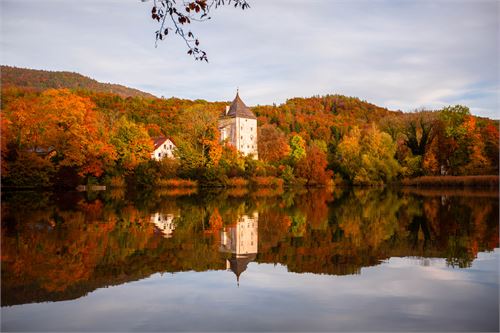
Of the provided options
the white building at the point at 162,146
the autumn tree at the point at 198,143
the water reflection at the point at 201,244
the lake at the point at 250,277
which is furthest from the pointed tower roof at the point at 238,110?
the lake at the point at 250,277

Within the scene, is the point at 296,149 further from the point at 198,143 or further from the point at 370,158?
the point at 198,143

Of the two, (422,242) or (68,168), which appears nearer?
(422,242)

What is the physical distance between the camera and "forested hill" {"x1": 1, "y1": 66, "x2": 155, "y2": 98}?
85.3 meters

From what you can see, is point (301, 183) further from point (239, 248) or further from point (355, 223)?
point (239, 248)

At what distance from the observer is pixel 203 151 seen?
48344mm

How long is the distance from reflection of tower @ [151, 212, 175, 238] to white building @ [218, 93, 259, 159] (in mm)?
51214

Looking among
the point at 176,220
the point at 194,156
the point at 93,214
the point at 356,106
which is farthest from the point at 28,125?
the point at 356,106

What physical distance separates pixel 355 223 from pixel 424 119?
47.0m

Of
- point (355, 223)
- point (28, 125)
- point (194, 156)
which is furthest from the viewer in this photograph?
point (194, 156)

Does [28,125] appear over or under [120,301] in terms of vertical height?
over

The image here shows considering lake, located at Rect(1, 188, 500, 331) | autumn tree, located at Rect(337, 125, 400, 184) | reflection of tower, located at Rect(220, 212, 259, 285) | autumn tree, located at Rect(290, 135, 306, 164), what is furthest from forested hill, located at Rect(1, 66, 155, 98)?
lake, located at Rect(1, 188, 500, 331)

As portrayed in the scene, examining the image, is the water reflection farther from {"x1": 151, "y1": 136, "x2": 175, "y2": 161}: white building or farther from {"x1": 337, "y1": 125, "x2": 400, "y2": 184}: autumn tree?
{"x1": 151, "y1": 136, "x2": 175, "y2": 161}: white building

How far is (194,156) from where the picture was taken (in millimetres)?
47375

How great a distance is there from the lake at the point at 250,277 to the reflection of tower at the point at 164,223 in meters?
0.20
